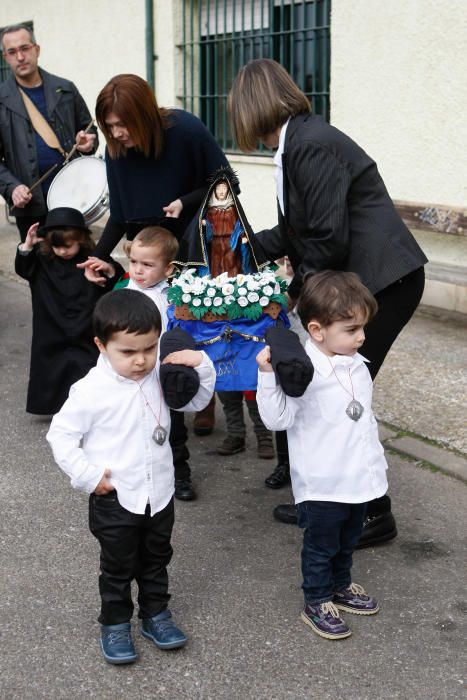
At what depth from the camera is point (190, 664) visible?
284 cm

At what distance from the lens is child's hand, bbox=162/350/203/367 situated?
8.74 ft

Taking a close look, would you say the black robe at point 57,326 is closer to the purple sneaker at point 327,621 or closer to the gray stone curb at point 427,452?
the gray stone curb at point 427,452

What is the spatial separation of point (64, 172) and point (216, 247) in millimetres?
1737

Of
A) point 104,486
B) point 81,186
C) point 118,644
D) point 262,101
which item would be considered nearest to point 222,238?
point 262,101

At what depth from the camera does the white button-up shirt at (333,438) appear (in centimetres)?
290

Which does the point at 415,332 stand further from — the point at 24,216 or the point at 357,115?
the point at 24,216

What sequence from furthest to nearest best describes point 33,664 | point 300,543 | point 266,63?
point 300,543
point 266,63
point 33,664

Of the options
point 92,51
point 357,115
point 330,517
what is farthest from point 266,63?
point 92,51

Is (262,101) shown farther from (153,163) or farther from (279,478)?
(279,478)

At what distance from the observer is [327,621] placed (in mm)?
2984

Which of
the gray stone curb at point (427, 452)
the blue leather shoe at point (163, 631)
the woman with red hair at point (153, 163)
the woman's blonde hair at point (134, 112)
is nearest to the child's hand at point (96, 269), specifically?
the woman with red hair at point (153, 163)

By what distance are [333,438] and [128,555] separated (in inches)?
29.1

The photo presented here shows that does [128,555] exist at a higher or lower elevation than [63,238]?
lower

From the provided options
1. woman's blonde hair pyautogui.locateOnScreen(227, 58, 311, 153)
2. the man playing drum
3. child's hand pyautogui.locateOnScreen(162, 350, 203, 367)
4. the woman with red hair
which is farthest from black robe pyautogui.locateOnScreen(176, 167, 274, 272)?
the man playing drum
